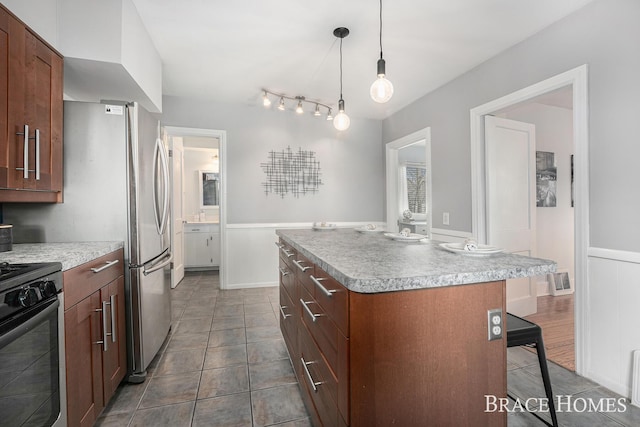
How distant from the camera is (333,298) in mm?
1059

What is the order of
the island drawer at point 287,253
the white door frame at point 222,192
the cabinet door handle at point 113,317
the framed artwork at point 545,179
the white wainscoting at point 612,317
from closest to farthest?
the cabinet door handle at point 113,317 → the white wainscoting at point 612,317 → the island drawer at point 287,253 → the framed artwork at point 545,179 → the white door frame at point 222,192

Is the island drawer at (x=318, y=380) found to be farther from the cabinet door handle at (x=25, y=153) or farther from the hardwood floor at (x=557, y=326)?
the hardwood floor at (x=557, y=326)

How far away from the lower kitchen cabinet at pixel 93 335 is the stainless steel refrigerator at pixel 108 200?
90 mm

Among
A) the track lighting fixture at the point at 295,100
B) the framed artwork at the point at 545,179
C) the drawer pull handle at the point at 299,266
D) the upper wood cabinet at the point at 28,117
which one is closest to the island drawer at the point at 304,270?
the drawer pull handle at the point at 299,266

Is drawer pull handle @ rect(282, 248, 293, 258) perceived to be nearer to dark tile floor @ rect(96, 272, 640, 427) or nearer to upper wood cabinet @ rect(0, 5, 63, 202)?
dark tile floor @ rect(96, 272, 640, 427)

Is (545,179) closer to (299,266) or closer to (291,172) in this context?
(291,172)

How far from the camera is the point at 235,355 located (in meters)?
2.24

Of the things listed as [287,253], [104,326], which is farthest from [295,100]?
[104,326]

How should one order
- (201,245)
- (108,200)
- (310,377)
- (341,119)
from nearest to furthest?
(310,377), (108,200), (341,119), (201,245)

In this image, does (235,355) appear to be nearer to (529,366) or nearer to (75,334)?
(75,334)

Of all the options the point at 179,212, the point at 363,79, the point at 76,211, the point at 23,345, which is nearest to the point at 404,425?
the point at 23,345

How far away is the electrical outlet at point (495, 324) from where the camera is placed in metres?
1.04

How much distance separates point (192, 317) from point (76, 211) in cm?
168

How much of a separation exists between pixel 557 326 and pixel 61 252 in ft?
12.5
